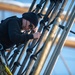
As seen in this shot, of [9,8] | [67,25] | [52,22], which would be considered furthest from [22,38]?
[9,8]

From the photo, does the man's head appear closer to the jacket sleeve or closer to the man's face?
the man's face

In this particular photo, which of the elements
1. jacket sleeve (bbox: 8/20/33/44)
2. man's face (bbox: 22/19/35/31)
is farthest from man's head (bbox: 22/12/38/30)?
jacket sleeve (bbox: 8/20/33/44)

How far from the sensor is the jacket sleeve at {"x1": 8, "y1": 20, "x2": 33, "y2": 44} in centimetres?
287

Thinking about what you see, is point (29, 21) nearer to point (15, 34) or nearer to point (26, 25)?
point (26, 25)

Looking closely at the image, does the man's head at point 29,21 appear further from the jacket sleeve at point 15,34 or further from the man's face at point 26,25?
the jacket sleeve at point 15,34

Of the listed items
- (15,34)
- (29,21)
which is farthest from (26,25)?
(15,34)

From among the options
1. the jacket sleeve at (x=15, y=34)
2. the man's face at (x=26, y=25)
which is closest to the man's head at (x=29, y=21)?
the man's face at (x=26, y=25)

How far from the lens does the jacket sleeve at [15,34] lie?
9.40 feet

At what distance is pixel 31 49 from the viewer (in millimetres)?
3053

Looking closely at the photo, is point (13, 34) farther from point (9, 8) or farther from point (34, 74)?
point (9, 8)

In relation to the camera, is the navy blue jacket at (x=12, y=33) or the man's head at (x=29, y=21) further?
the man's head at (x=29, y=21)

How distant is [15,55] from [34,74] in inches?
37.2

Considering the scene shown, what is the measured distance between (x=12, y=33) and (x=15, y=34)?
3 centimetres

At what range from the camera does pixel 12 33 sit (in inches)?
113
